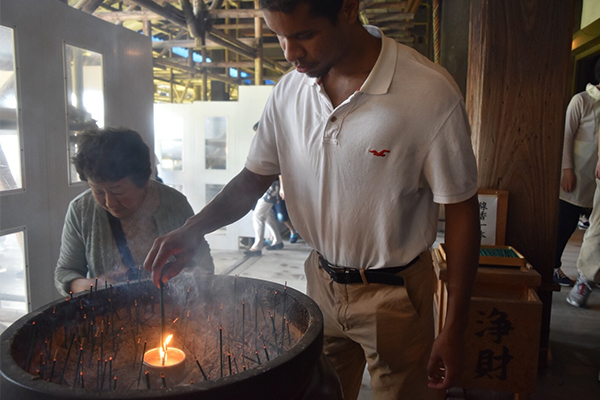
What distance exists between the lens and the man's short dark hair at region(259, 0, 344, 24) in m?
1.21

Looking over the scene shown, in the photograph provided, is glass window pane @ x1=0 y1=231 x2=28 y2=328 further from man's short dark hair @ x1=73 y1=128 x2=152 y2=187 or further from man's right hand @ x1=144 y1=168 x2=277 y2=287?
man's right hand @ x1=144 y1=168 x2=277 y2=287

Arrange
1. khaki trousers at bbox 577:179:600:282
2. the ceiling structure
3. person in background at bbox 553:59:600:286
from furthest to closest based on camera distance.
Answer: the ceiling structure, person in background at bbox 553:59:600:286, khaki trousers at bbox 577:179:600:282

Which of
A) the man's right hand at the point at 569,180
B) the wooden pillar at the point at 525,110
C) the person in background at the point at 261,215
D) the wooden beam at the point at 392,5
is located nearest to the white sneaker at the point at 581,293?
the man's right hand at the point at 569,180

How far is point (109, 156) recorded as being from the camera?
196 cm

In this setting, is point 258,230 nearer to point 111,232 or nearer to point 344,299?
point 111,232

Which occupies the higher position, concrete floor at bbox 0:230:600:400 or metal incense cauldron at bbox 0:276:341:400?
metal incense cauldron at bbox 0:276:341:400

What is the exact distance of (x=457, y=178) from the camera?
1.32 metres

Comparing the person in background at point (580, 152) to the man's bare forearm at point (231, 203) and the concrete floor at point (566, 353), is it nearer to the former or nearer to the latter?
the concrete floor at point (566, 353)

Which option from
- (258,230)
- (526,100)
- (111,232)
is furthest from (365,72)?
(258,230)

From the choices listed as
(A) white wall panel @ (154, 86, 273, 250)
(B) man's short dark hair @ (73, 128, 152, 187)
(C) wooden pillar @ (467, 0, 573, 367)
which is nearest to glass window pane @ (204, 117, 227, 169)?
(A) white wall panel @ (154, 86, 273, 250)

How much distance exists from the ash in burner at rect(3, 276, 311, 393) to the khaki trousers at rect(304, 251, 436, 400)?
9.0 inches

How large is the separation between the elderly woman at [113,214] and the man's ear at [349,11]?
1.16 metres

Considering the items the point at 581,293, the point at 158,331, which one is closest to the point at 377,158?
the point at 158,331

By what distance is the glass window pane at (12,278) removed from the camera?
2656 millimetres
